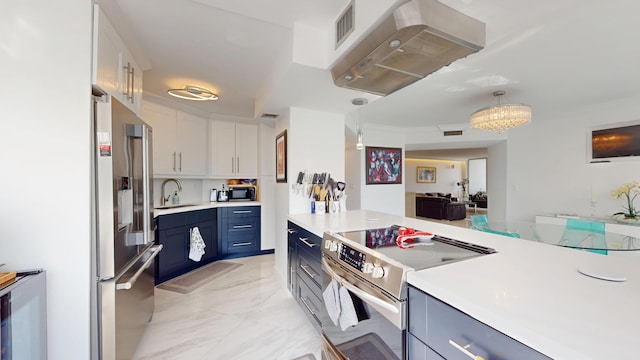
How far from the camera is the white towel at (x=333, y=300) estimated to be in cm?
136

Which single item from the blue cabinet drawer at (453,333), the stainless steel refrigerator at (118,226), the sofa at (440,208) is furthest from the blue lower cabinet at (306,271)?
the sofa at (440,208)

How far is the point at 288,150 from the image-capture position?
2.64 metres

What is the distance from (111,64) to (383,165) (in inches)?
176

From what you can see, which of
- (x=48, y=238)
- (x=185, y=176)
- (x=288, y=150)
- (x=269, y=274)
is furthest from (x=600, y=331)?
(x=185, y=176)

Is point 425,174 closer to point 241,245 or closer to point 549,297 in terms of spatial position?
point 241,245

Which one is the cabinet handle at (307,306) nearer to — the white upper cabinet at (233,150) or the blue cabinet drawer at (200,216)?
the blue cabinet drawer at (200,216)

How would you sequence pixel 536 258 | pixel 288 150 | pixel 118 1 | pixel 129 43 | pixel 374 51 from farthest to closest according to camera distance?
1. pixel 288 150
2. pixel 129 43
3. pixel 118 1
4. pixel 374 51
5. pixel 536 258

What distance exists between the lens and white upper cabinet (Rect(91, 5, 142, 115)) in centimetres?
125

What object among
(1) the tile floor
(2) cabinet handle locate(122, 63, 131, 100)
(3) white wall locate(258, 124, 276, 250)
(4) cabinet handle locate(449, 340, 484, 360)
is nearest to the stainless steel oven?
(4) cabinet handle locate(449, 340, 484, 360)

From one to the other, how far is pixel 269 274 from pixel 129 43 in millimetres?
2765

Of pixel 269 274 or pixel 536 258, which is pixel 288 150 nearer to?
pixel 269 274

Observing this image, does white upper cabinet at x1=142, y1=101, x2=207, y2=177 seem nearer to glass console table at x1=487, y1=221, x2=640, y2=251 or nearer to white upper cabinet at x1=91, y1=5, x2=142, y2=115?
white upper cabinet at x1=91, y1=5, x2=142, y2=115

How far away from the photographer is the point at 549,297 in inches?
28.6

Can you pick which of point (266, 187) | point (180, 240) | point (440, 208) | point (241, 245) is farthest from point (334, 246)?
point (440, 208)
